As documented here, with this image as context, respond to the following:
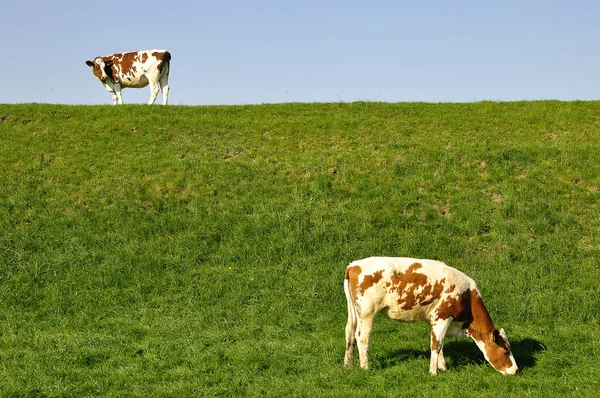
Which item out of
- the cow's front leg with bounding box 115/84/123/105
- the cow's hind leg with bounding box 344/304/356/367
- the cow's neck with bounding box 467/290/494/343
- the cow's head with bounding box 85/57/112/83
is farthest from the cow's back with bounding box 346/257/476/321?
the cow's head with bounding box 85/57/112/83

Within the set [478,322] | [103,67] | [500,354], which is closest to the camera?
[500,354]

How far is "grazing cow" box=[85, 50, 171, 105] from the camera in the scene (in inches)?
1190

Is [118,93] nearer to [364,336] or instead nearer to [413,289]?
[364,336]

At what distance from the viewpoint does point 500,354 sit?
10789mm

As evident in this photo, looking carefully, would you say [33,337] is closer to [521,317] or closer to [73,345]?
[73,345]

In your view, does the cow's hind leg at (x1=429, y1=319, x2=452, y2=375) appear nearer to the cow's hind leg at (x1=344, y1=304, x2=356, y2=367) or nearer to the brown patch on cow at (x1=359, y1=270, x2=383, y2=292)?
the brown patch on cow at (x1=359, y1=270, x2=383, y2=292)

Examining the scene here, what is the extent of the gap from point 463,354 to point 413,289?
2226mm

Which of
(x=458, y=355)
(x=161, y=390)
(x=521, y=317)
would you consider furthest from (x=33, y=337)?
(x=521, y=317)

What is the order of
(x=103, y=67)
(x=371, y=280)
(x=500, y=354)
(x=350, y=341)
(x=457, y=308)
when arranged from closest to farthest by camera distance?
1. (x=500, y=354)
2. (x=371, y=280)
3. (x=457, y=308)
4. (x=350, y=341)
5. (x=103, y=67)

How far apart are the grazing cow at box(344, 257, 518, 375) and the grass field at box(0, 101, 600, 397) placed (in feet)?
1.42

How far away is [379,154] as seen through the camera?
75.0ft

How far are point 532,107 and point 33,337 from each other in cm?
2254

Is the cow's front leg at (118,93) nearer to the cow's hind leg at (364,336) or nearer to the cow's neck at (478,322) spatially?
the cow's hind leg at (364,336)

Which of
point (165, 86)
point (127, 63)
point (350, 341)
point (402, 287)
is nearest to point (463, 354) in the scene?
point (402, 287)
